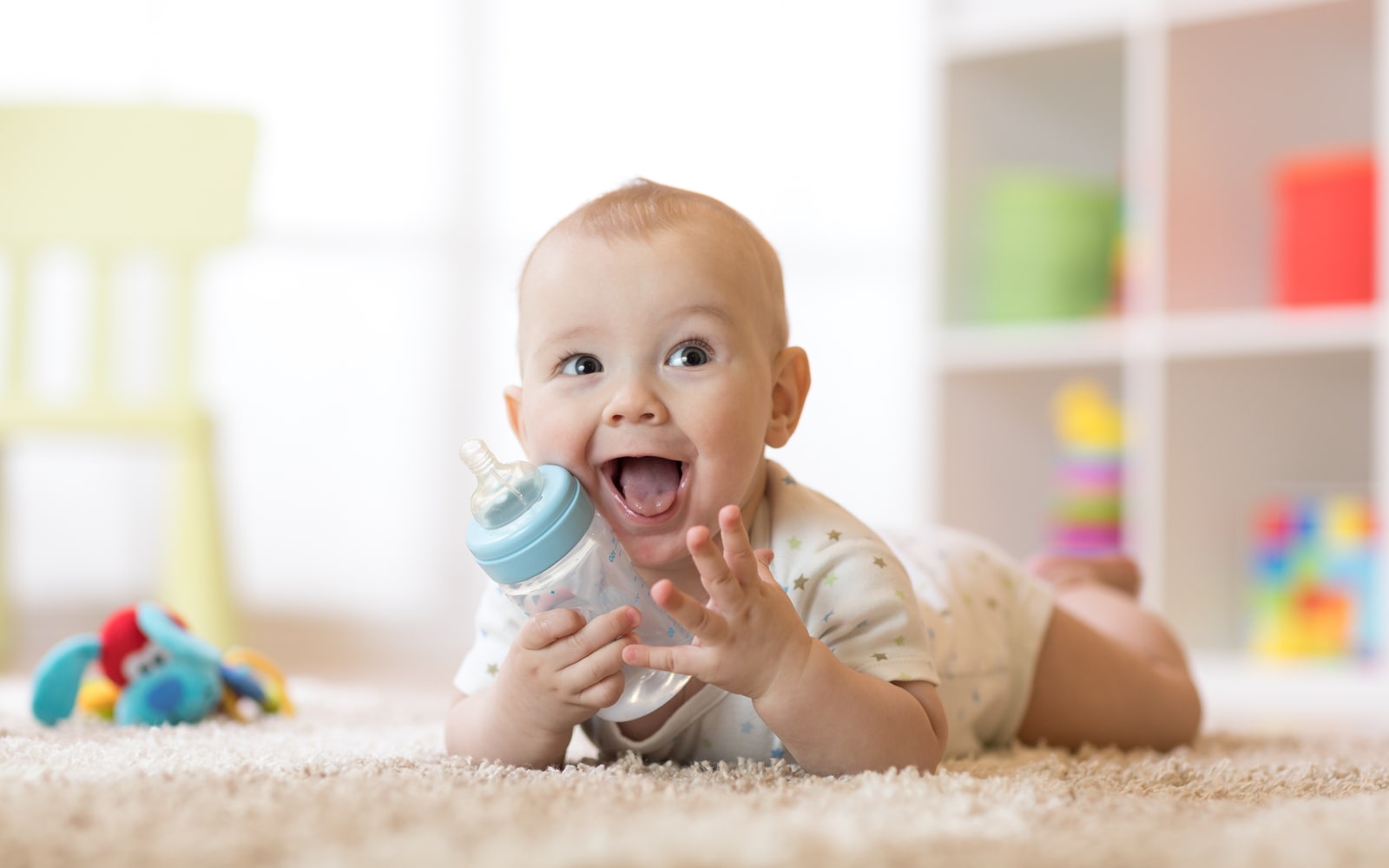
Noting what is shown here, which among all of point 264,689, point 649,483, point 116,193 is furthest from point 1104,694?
point 116,193

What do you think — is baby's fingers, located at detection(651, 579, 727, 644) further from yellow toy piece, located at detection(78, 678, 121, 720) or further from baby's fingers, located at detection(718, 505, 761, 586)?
yellow toy piece, located at detection(78, 678, 121, 720)

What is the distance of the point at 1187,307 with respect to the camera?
1.97 metres

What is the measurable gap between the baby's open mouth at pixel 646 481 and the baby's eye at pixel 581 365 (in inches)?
2.2

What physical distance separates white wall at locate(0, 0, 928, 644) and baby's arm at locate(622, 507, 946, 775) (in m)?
1.78

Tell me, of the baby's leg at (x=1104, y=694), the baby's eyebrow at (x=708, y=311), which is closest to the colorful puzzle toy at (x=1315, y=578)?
the baby's leg at (x=1104, y=694)

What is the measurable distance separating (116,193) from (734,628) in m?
1.73

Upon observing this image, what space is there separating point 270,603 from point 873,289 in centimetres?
124

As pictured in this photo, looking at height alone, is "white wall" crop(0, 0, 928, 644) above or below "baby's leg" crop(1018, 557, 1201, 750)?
above

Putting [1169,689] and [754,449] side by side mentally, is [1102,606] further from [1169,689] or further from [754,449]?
[754,449]

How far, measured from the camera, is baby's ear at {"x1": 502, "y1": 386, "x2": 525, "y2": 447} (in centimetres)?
90

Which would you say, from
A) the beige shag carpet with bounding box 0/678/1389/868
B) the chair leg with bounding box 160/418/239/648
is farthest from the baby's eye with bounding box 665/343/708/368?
the chair leg with bounding box 160/418/239/648

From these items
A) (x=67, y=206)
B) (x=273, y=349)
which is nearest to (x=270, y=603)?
(x=273, y=349)

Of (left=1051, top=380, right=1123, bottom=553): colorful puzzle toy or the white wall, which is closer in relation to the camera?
(left=1051, top=380, right=1123, bottom=553): colorful puzzle toy

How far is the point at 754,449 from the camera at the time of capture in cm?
83
